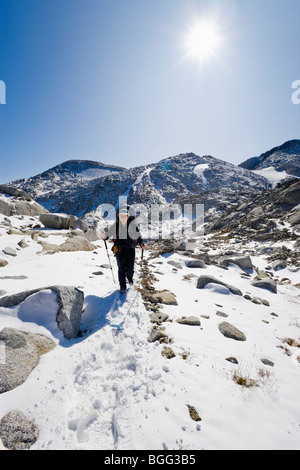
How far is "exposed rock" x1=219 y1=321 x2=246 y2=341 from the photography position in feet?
17.1

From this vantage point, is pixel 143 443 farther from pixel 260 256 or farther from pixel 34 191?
pixel 34 191

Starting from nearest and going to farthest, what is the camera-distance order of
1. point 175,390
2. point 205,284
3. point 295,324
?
point 175,390
point 295,324
point 205,284

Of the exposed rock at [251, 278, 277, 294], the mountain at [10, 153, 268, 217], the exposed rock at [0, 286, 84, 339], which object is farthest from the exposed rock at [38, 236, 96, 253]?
the mountain at [10, 153, 268, 217]

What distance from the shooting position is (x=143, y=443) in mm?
2443

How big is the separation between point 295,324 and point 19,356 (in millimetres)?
8200

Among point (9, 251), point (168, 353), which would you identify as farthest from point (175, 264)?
point (9, 251)

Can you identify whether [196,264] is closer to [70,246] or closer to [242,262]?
[242,262]

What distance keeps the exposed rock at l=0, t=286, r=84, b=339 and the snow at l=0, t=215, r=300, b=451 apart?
0.18 metres

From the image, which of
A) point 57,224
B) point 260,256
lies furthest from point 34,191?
point 260,256

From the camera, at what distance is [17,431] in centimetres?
239

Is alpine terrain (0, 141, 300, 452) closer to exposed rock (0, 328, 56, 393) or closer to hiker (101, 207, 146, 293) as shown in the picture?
exposed rock (0, 328, 56, 393)

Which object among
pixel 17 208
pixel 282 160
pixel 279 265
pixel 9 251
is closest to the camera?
pixel 9 251

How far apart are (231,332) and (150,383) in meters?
3.02

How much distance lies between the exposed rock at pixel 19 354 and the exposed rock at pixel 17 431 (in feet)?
1.83
